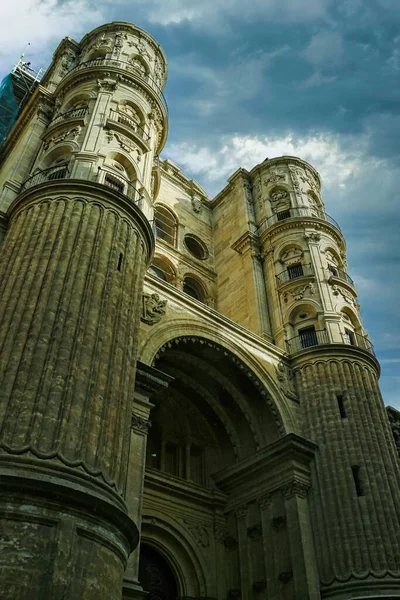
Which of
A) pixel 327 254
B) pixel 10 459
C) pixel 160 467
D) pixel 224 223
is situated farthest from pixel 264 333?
pixel 10 459

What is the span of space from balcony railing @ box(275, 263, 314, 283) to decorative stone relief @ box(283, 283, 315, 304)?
0.65m

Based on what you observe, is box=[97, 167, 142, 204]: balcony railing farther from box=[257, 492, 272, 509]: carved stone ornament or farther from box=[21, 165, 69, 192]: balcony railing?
box=[257, 492, 272, 509]: carved stone ornament

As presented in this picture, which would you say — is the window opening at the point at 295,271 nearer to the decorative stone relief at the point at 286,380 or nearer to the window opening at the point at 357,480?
the decorative stone relief at the point at 286,380

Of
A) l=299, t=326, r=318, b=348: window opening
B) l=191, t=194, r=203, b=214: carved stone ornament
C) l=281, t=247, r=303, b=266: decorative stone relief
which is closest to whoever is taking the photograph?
l=299, t=326, r=318, b=348: window opening

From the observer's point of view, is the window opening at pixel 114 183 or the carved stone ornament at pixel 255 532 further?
the window opening at pixel 114 183

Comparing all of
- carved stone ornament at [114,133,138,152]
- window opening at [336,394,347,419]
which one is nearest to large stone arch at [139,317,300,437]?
window opening at [336,394,347,419]

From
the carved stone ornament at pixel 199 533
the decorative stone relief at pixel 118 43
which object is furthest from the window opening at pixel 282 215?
the carved stone ornament at pixel 199 533

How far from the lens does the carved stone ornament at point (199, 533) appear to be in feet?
62.7

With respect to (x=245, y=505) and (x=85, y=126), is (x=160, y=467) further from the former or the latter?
(x=85, y=126)

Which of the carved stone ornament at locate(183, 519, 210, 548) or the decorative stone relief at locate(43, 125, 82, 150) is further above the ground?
the decorative stone relief at locate(43, 125, 82, 150)

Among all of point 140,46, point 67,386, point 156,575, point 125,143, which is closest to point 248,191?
point 140,46

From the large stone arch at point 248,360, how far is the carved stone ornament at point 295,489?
1.81 meters

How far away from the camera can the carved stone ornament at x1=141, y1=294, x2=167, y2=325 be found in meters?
18.2

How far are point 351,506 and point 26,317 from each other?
11.6m
